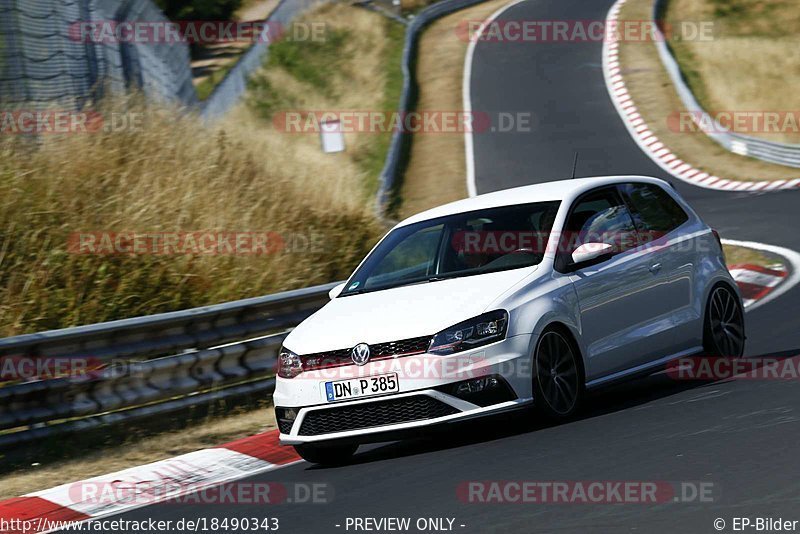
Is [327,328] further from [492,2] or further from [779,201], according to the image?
[492,2]

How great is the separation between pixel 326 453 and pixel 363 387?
767mm

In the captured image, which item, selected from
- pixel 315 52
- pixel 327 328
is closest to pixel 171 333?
pixel 327 328

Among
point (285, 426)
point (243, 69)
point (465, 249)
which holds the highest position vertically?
point (243, 69)

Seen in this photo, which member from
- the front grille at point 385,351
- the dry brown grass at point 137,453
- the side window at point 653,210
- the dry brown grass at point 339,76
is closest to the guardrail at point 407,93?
the dry brown grass at point 339,76

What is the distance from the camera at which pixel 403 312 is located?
25.5 ft

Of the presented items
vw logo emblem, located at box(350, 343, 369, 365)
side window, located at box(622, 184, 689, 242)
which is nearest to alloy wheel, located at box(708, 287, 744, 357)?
side window, located at box(622, 184, 689, 242)

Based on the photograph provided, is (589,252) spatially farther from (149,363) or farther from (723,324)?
(149,363)

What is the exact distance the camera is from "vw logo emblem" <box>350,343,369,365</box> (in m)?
7.55

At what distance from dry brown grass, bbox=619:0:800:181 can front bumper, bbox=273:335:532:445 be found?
871 inches

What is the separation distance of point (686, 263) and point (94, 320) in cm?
488

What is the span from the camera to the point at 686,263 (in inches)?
368

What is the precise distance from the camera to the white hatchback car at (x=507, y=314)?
24.7 feet

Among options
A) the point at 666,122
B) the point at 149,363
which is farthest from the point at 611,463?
the point at 666,122

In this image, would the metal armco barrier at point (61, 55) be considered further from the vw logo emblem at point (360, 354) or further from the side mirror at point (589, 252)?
the side mirror at point (589, 252)
